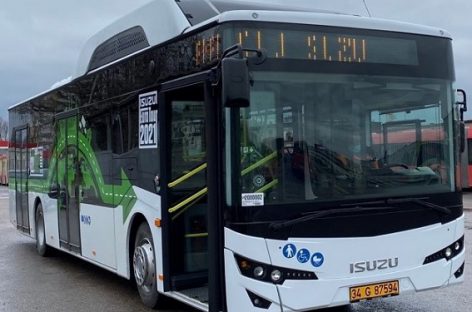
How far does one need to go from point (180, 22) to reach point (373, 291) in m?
3.18

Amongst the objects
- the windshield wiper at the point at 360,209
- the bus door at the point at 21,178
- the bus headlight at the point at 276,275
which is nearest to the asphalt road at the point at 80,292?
the bus door at the point at 21,178

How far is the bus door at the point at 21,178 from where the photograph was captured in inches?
472

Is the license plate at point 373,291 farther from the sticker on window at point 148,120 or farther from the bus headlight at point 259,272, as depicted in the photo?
the sticker on window at point 148,120

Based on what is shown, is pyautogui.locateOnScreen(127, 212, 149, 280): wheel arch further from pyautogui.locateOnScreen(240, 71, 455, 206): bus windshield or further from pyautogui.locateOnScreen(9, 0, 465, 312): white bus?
pyautogui.locateOnScreen(240, 71, 455, 206): bus windshield

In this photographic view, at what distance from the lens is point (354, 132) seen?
531cm

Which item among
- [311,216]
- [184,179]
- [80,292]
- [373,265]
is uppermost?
[184,179]

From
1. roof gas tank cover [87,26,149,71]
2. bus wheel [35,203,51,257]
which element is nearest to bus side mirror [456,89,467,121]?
roof gas tank cover [87,26,149,71]

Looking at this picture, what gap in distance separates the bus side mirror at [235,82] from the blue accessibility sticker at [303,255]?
A: 129 cm

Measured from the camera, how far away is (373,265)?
17.2 feet

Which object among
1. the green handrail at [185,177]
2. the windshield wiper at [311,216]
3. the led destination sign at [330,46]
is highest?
the led destination sign at [330,46]

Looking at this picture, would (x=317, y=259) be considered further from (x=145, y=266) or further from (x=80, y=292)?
(x=80, y=292)

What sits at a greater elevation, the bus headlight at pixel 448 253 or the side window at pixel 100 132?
the side window at pixel 100 132

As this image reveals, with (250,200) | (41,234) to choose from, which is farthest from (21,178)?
(250,200)

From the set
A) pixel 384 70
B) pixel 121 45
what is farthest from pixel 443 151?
pixel 121 45
